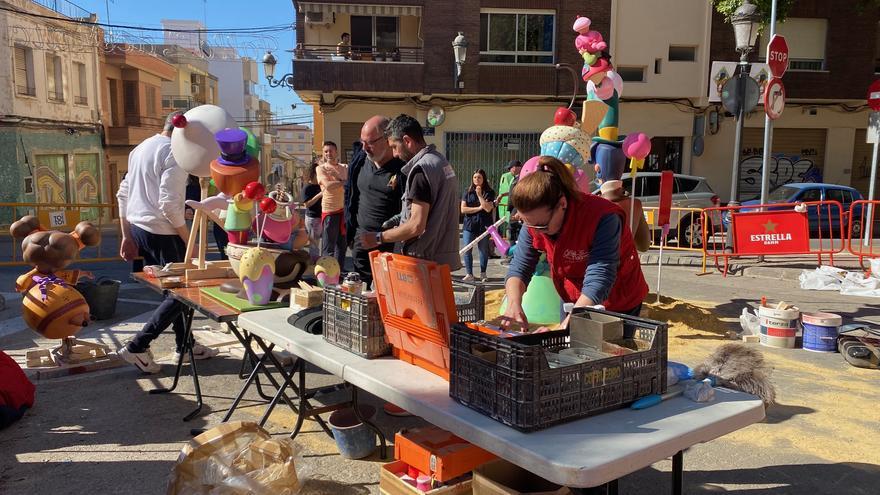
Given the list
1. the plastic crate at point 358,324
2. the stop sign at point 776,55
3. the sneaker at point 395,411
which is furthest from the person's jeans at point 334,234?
the stop sign at point 776,55

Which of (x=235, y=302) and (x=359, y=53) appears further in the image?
(x=359, y=53)

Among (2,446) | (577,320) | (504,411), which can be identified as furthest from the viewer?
Answer: (2,446)

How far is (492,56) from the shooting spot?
62.3ft

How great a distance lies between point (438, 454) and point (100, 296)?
5726mm

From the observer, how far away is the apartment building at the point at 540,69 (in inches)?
715

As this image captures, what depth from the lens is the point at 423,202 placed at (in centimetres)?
396

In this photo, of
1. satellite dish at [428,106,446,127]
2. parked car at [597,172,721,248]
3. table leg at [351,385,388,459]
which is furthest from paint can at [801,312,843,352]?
satellite dish at [428,106,446,127]

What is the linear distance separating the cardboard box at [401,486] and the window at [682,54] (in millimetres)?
18869

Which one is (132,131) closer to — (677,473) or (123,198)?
(123,198)

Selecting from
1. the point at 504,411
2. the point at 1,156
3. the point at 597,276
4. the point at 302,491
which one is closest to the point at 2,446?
the point at 302,491

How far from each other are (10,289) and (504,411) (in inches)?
382

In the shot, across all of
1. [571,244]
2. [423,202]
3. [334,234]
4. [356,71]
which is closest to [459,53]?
[356,71]

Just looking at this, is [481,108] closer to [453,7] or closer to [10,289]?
[453,7]

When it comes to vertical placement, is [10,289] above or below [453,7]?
below
